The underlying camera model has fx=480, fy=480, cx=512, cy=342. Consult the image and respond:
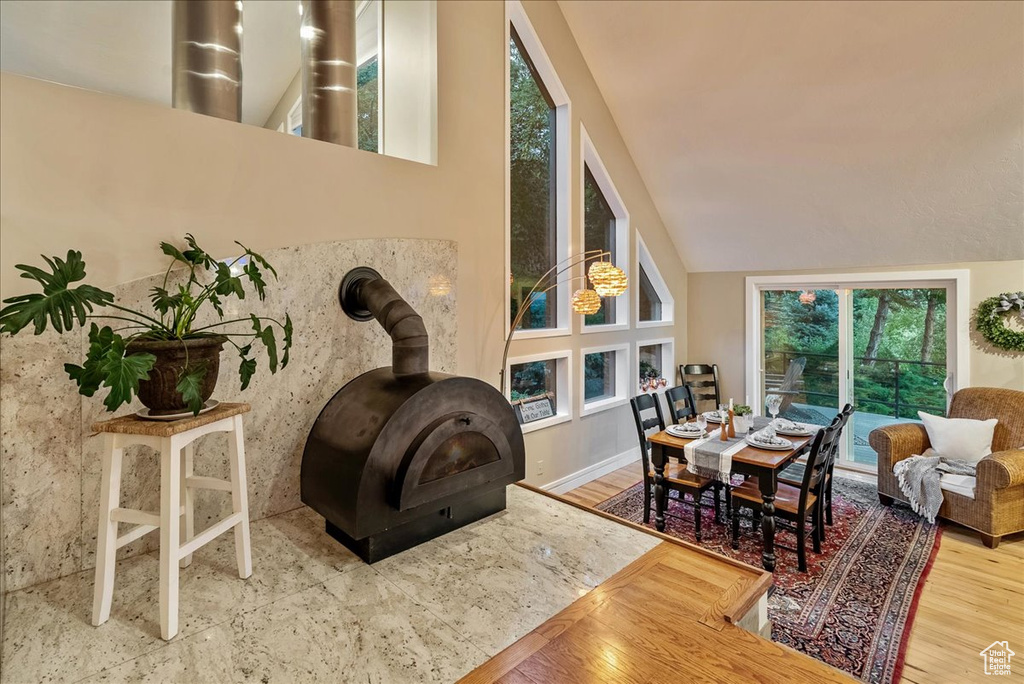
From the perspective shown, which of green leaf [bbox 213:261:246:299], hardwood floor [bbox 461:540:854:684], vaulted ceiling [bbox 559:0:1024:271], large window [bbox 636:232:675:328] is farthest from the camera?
large window [bbox 636:232:675:328]

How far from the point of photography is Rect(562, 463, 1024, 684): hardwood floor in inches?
86.6

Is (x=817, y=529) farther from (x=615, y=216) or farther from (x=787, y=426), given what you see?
(x=615, y=216)

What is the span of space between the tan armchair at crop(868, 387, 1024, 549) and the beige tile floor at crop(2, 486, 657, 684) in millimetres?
2844

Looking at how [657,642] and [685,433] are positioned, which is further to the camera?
[685,433]

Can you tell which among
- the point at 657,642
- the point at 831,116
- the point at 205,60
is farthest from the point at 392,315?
the point at 831,116

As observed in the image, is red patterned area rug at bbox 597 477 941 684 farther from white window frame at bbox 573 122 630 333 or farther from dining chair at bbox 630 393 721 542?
white window frame at bbox 573 122 630 333

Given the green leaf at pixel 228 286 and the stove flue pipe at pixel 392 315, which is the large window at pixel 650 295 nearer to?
the stove flue pipe at pixel 392 315

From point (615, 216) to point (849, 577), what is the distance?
11.4 feet

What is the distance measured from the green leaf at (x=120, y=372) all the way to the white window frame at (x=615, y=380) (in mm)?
3298

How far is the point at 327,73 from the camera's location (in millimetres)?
2574

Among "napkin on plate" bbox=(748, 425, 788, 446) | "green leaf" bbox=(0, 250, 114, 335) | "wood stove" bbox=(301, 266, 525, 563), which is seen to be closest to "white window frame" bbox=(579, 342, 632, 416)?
"napkin on plate" bbox=(748, 425, 788, 446)

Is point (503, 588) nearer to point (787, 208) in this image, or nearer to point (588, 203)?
point (588, 203)

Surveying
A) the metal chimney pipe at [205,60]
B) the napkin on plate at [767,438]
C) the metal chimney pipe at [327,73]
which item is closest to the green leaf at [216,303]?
the metal chimney pipe at [205,60]

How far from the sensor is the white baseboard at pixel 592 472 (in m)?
4.01
